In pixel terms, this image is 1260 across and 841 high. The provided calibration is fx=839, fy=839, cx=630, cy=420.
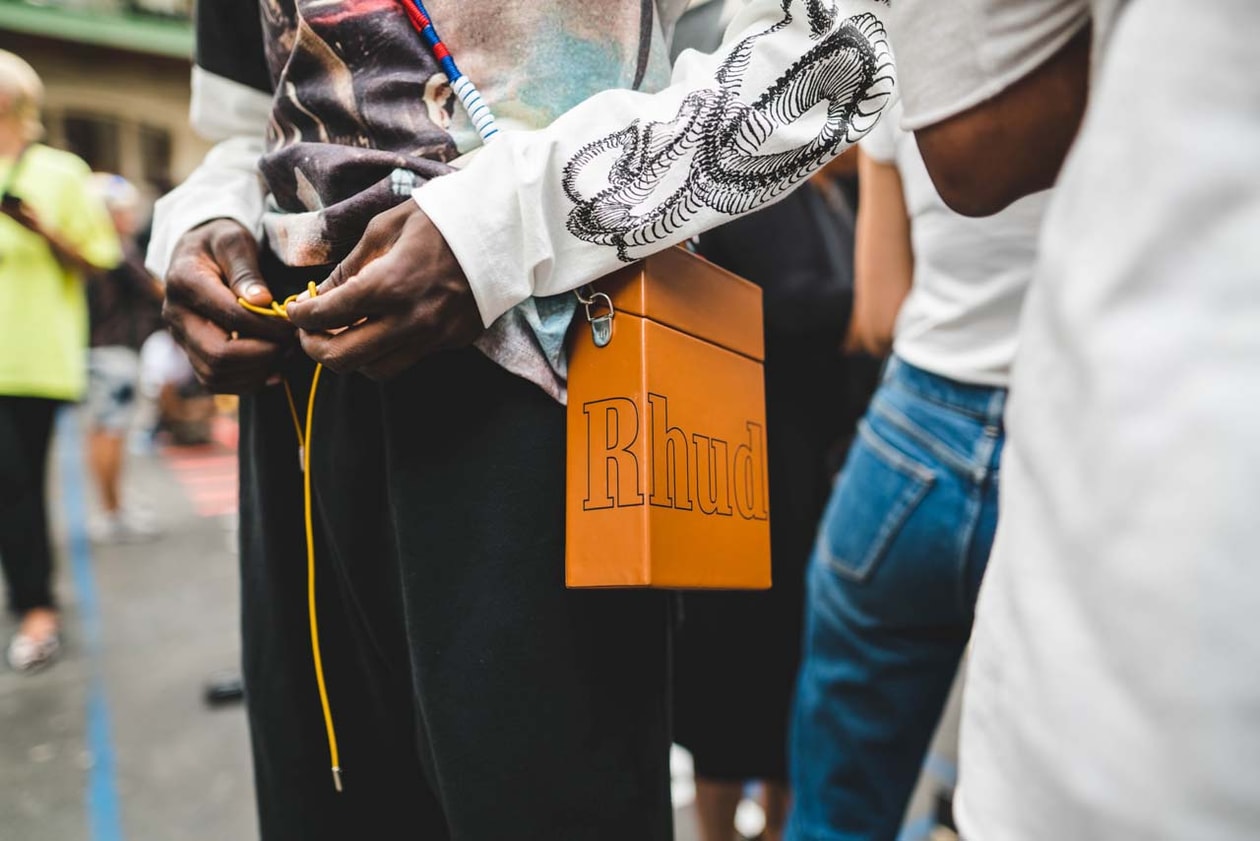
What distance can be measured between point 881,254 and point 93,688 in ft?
9.15

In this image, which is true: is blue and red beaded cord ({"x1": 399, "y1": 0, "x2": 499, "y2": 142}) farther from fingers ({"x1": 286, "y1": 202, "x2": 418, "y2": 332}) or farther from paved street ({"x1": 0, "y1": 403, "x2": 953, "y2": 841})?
paved street ({"x1": 0, "y1": 403, "x2": 953, "y2": 841})

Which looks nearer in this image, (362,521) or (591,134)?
(591,134)

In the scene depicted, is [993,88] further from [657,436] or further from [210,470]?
[210,470]

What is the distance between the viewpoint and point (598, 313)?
71 cm

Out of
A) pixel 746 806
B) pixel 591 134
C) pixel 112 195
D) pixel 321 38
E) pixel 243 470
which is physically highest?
pixel 112 195

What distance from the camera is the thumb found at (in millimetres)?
815

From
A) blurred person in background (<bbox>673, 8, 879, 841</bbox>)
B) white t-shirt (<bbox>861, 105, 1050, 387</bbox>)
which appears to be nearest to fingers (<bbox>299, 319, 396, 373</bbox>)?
white t-shirt (<bbox>861, 105, 1050, 387</bbox>)

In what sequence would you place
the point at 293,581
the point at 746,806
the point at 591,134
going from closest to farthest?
the point at 591,134
the point at 293,581
the point at 746,806

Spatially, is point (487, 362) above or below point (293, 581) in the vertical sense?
above

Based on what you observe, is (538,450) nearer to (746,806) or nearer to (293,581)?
(293,581)

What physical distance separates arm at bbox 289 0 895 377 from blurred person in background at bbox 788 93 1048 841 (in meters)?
0.36

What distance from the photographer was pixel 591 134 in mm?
678

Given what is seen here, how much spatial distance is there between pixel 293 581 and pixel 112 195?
5287 millimetres

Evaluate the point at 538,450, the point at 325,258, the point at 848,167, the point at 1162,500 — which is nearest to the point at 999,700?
the point at 1162,500
